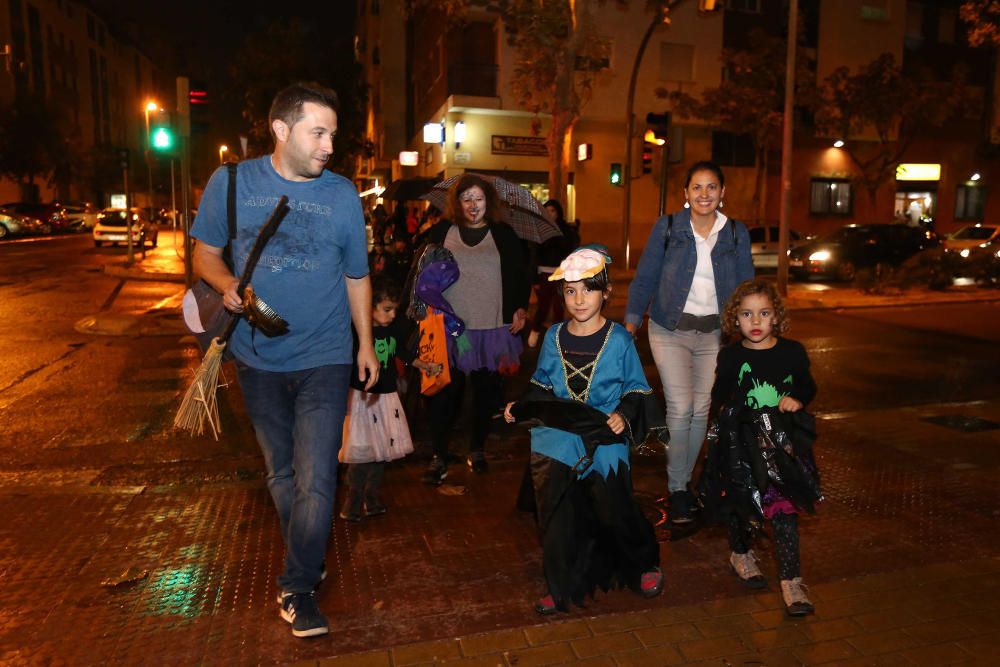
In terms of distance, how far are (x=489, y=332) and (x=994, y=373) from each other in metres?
6.62

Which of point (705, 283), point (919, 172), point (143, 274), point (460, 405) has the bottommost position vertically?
point (143, 274)

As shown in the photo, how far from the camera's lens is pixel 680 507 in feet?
15.2

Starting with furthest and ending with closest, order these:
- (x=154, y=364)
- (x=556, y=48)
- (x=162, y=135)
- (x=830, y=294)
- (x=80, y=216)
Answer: (x=80, y=216) < (x=556, y=48) < (x=830, y=294) < (x=162, y=135) < (x=154, y=364)

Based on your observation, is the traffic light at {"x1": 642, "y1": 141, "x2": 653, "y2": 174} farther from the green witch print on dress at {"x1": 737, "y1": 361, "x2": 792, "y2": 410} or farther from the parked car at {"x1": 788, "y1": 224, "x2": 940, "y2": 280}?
the green witch print on dress at {"x1": 737, "y1": 361, "x2": 792, "y2": 410}

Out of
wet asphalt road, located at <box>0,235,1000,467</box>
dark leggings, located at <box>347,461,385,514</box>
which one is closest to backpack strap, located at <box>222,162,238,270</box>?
dark leggings, located at <box>347,461,385,514</box>

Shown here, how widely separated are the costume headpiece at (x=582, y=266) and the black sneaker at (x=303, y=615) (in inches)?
65.8

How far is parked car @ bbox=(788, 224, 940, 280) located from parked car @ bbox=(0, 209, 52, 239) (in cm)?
3198

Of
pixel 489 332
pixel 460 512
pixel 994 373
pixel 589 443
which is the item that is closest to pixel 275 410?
pixel 589 443

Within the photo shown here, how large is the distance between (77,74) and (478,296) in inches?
3048

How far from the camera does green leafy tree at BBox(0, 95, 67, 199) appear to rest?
5078 centimetres

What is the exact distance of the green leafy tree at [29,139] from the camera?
1999 inches

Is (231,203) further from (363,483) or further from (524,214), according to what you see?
(524,214)

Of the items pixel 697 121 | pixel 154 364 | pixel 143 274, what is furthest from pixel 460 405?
pixel 697 121

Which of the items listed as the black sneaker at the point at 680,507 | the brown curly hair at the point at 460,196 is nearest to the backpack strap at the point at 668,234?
the brown curly hair at the point at 460,196
